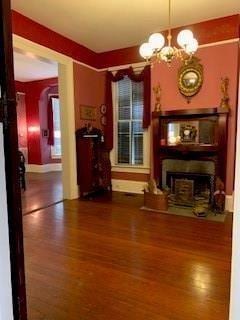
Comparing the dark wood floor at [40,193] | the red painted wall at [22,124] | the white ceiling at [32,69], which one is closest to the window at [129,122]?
the dark wood floor at [40,193]

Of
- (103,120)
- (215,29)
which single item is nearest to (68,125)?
(103,120)

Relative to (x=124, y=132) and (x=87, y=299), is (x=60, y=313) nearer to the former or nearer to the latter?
(x=87, y=299)

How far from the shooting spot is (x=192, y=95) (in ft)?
13.8

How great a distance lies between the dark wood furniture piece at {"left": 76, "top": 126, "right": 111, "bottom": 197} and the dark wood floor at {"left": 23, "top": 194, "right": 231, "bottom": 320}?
117 centimetres

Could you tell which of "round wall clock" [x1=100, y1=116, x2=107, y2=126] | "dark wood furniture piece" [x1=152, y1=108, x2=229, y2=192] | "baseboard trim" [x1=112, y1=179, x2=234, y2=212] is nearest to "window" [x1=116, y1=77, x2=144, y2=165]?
"round wall clock" [x1=100, y1=116, x2=107, y2=126]

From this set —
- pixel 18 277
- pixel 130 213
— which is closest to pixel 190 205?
pixel 130 213

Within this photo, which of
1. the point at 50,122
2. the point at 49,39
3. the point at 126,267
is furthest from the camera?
the point at 50,122

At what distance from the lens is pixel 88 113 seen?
5.08 m

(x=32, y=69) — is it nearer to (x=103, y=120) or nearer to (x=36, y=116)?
(x=36, y=116)

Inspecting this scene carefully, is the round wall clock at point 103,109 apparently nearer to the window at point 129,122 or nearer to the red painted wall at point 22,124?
the window at point 129,122

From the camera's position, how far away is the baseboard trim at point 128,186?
5137 mm

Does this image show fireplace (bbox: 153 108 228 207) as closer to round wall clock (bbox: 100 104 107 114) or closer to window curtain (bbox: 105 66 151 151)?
window curtain (bbox: 105 66 151 151)

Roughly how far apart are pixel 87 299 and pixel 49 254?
84 centimetres

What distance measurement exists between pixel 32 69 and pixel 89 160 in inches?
134
